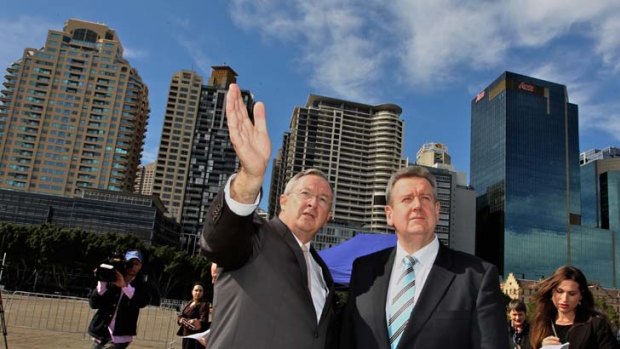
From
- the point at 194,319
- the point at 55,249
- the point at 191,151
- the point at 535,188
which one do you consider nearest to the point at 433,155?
the point at 535,188

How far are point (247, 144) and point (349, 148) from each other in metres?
135

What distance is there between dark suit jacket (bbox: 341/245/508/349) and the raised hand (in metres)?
Result: 1.04

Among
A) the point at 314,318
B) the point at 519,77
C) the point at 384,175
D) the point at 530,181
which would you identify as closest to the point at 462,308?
the point at 314,318

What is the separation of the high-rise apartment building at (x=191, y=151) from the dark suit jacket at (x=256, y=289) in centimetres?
13159

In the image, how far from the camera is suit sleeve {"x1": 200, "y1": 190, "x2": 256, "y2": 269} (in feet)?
7.52

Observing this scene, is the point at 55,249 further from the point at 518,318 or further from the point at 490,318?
the point at 490,318

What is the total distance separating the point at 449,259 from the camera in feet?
9.21

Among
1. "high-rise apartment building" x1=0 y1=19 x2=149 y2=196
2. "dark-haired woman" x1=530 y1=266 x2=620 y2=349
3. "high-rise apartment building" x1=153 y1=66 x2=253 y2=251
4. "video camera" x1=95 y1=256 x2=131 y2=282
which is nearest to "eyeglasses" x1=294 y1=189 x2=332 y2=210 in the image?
"dark-haired woman" x1=530 y1=266 x2=620 y2=349

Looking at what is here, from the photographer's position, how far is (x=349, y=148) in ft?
448

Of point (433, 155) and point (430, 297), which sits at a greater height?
point (433, 155)

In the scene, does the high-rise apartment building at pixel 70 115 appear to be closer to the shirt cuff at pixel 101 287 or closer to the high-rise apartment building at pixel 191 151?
the high-rise apartment building at pixel 191 151

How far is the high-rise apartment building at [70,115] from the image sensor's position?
4547 inches

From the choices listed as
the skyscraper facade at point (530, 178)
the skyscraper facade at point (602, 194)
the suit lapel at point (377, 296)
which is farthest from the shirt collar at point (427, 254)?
the skyscraper facade at point (602, 194)

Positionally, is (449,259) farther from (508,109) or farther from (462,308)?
(508,109)
